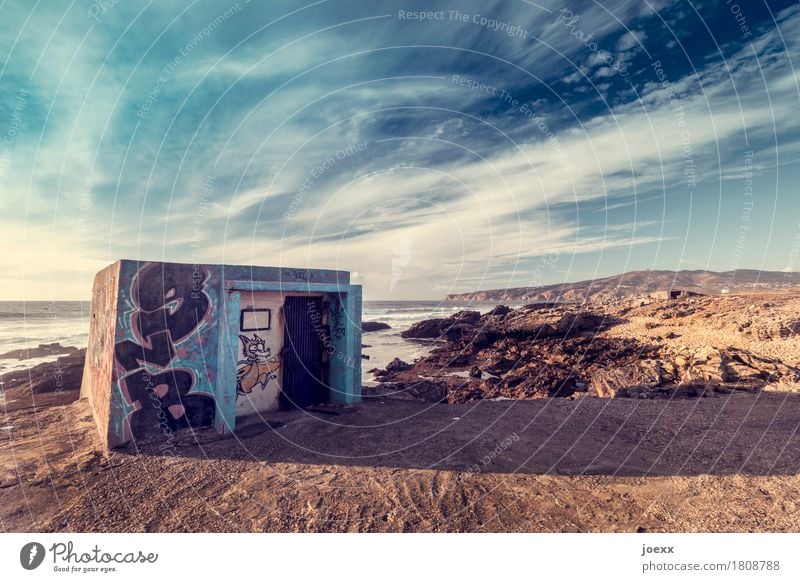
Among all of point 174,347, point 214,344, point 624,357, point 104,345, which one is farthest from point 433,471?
point 624,357

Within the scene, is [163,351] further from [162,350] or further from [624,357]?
[624,357]

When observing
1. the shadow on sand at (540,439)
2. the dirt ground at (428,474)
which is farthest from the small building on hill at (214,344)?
the dirt ground at (428,474)

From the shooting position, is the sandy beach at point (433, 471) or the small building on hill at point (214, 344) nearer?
the sandy beach at point (433, 471)

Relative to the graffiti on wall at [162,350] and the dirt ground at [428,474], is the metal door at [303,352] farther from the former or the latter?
the graffiti on wall at [162,350]

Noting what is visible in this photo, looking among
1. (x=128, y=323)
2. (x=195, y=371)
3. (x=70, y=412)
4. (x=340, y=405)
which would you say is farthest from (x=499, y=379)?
(x=70, y=412)

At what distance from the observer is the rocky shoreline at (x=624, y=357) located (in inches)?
532

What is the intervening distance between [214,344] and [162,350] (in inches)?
44.0

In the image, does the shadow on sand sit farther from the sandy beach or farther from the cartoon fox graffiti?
the cartoon fox graffiti

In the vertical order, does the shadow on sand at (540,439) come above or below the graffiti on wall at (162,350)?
below

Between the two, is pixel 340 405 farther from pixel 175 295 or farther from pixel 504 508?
pixel 504 508

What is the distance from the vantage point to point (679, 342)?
21.1 metres

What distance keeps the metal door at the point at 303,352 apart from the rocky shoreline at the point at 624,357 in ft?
12.1

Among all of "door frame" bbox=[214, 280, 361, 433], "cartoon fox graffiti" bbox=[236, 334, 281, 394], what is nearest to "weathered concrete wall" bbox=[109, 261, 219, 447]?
"door frame" bbox=[214, 280, 361, 433]

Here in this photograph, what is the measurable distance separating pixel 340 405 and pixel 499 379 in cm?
1014
